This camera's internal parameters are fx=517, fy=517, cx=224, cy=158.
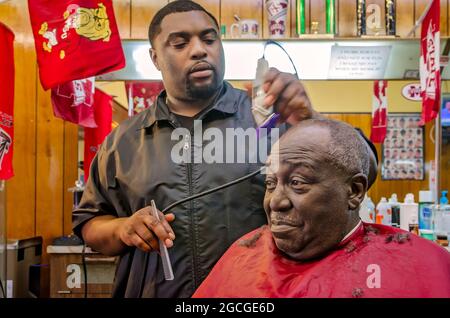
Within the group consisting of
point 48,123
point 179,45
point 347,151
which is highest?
point 179,45

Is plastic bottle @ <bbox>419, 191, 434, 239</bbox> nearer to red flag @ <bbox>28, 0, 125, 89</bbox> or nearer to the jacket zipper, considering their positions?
the jacket zipper

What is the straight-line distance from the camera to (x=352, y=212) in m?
0.98

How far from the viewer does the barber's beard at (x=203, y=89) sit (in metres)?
1.12

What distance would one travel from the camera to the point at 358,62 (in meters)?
1.51

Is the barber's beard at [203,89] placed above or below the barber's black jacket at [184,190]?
above

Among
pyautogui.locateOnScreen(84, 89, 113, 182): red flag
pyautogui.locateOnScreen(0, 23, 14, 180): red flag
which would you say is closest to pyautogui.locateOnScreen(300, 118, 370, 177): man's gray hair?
pyautogui.locateOnScreen(84, 89, 113, 182): red flag

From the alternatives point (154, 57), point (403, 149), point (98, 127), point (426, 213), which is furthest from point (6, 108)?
point (403, 149)

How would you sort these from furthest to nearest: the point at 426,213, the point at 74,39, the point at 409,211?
the point at 409,211, the point at 426,213, the point at 74,39

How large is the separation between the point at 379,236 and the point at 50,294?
0.96m

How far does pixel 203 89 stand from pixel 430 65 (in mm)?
848

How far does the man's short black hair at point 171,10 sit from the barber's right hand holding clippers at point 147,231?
0.38 m

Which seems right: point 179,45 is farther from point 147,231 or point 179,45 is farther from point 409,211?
point 409,211

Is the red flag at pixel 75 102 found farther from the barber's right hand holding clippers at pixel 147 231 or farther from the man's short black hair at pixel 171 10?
the barber's right hand holding clippers at pixel 147 231

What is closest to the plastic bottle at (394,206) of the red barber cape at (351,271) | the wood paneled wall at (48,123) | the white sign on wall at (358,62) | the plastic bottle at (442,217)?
the wood paneled wall at (48,123)
